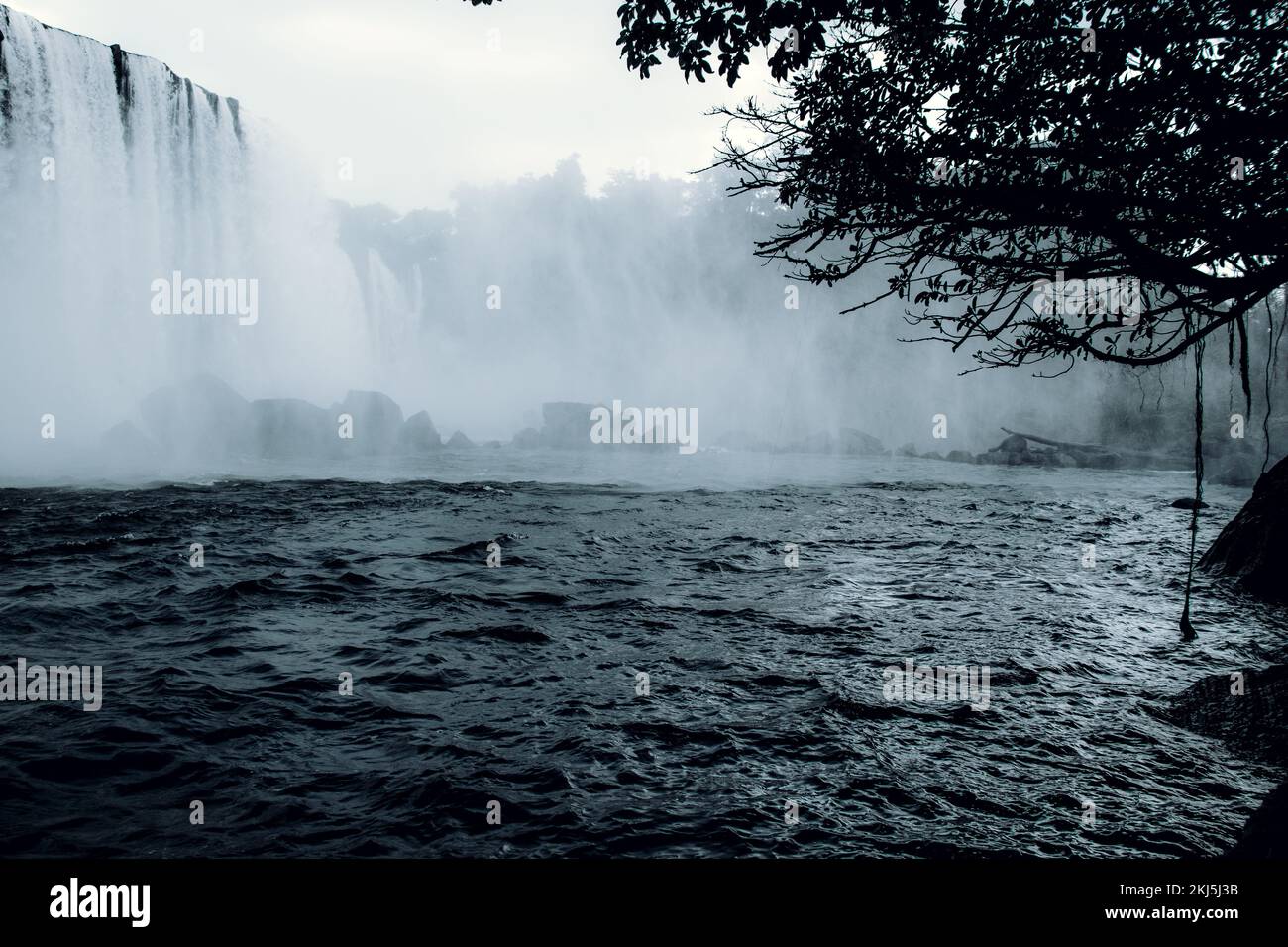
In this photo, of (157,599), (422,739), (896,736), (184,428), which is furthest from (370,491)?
(896,736)

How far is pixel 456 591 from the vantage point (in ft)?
32.6

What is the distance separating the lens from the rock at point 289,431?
1183 inches

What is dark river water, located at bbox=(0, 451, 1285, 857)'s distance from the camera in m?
4.29

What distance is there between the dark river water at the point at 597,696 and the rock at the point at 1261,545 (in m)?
0.52

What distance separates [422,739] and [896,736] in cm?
347

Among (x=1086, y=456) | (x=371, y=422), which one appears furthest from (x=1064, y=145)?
(x=1086, y=456)

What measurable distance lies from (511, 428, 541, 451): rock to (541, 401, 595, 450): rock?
35cm
